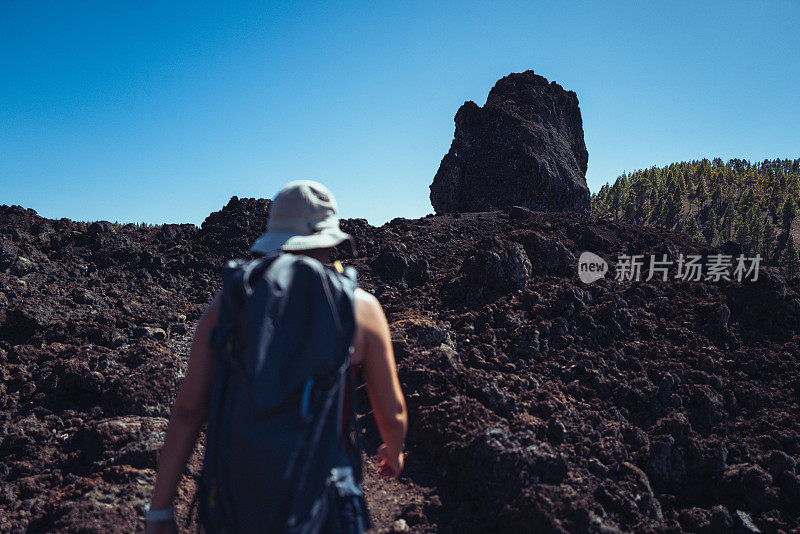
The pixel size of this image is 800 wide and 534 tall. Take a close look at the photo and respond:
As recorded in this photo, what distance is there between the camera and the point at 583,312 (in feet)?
19.3

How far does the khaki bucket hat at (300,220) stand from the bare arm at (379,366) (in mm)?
225

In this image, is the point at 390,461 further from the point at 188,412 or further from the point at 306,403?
the point at 188,412

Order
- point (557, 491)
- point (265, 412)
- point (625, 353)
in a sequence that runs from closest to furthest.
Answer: point (265, 412)
point (557, 491)
point (625, 353)

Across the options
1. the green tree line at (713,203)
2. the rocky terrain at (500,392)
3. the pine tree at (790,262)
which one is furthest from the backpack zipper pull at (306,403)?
the green tree line at (713,203)

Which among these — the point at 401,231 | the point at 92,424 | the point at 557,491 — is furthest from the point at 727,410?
the point at 401,231

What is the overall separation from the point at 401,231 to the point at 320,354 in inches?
385

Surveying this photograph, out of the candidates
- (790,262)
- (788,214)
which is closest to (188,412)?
(790,262)

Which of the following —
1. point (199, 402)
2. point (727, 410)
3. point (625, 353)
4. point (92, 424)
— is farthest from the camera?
point (625, 353)

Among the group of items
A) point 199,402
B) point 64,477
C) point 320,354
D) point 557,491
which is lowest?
point 64,477

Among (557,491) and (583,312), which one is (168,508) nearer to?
(557,491)

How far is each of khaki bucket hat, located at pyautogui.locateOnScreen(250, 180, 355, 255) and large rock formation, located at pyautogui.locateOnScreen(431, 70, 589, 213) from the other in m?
14.5

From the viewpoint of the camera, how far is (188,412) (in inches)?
56.9

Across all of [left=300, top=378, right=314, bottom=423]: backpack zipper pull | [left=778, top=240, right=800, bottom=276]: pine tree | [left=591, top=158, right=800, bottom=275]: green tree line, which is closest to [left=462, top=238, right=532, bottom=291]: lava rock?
[left=300, top=378, right=314, bottom=423]: backpack zipper pull

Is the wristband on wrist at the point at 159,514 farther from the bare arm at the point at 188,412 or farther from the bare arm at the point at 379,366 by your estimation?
the bare arm at the point at 379,366
